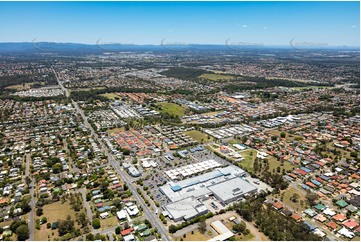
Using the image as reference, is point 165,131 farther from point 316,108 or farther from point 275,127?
point 316,108

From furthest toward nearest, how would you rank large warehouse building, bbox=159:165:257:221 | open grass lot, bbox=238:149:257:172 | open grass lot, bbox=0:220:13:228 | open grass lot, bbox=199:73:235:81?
open grass lot, bbox=199:73:235:81 < open grass lot, bbox=238:149:257:172 < large warehouse building, bbox=159:165:257:221 < open grass lot, bbox=0:220:13:228

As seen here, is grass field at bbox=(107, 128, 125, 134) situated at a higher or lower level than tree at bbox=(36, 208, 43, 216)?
higher

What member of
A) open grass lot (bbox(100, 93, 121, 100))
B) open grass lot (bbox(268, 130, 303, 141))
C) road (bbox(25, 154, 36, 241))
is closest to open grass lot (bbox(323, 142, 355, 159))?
open grass lot (bbox(268, 130, 303, 141))

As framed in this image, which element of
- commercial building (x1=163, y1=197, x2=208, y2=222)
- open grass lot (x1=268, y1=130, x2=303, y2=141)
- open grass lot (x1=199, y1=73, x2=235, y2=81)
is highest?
open grass lot (x1=199, y1=73, x2=235, y2=81)

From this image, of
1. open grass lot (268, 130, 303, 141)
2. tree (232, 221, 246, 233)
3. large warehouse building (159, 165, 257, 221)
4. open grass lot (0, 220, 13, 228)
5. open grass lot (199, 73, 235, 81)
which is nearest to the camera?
tree (232, 221, 246, 233)

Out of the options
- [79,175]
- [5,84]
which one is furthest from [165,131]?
[5,84]

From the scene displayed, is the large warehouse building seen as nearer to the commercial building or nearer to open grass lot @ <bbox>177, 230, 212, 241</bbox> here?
the commercial building

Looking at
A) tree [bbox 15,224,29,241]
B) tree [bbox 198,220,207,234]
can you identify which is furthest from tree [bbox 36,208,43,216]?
tree [bbox 198,220,207,234]

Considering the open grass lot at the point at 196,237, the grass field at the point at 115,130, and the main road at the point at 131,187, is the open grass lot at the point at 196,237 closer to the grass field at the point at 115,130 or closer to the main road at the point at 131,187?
the main road at the point at 131,187

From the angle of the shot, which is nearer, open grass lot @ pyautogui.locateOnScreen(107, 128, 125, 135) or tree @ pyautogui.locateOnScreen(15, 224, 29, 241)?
tree @ pyautogui.locateOnScreen(15, 224, 29, 241)
